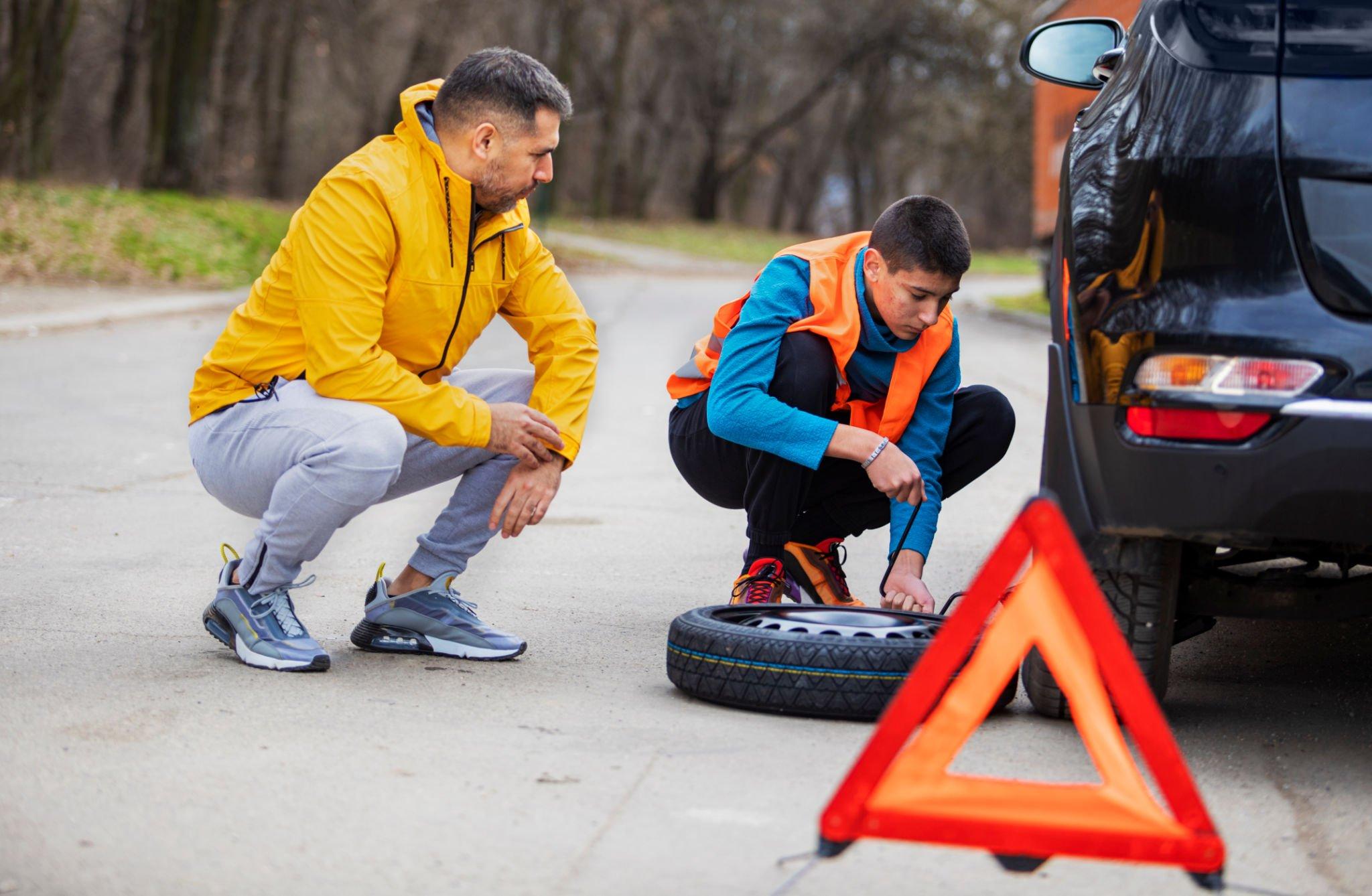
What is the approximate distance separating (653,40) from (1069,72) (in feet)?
129

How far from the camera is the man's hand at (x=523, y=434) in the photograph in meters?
3.61

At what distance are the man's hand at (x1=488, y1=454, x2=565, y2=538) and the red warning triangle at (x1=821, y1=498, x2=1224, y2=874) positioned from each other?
1585 millimetres

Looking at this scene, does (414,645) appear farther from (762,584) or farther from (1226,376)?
(1226,376)

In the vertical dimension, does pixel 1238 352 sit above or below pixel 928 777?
above

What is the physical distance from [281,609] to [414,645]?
36 cm

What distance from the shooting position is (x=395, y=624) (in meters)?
3.84

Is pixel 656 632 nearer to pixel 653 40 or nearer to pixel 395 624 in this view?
pixel 395 624

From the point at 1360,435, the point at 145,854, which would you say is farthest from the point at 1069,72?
the point at 145,854

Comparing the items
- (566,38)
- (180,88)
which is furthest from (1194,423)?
(566,38)

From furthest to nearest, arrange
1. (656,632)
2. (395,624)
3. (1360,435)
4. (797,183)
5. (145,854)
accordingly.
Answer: (797,183)
(656,632)
(395,624)
(1360,435)
(145,854)

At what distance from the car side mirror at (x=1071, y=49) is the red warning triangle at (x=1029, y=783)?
2.17 m

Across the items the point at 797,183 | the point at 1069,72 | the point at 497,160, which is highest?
the point at 1069,72

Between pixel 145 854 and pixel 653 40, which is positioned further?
pixel 653 40

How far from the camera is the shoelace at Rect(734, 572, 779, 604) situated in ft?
13.4
